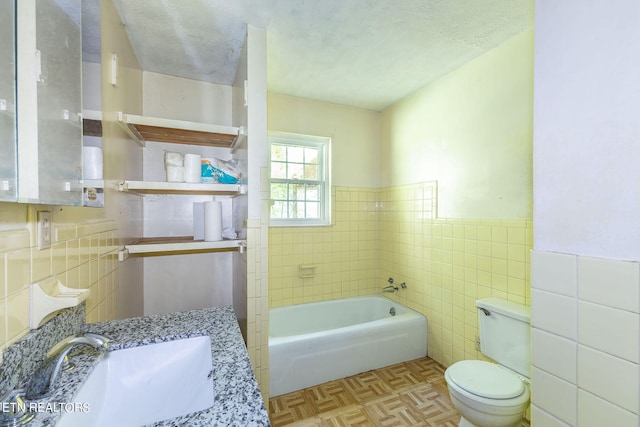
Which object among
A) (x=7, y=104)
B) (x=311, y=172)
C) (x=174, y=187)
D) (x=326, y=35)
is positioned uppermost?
(x=326, y=35)

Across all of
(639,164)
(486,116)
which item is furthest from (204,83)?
(639,164)

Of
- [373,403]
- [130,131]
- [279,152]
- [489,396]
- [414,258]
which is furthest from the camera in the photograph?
[279,152]

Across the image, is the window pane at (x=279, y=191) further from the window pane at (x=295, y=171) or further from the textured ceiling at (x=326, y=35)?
the textured ceiling at (x=326, y=35)

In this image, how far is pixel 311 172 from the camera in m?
2.99

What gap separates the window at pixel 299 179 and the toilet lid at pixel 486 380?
1.74m

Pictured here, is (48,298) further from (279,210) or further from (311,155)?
(311,155)

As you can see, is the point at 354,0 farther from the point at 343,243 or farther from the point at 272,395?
the point at 272,395

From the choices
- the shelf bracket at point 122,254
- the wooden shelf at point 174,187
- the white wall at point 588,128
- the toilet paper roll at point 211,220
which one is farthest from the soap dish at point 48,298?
the white wall at point 588,128

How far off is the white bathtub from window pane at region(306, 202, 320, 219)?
0.92m

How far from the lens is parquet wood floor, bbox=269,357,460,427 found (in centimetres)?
175

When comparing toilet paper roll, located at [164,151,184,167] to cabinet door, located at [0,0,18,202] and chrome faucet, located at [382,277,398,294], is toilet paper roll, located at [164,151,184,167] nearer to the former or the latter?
cabinet door, located at [0,0,18,202]

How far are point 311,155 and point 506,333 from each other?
7.41 feet

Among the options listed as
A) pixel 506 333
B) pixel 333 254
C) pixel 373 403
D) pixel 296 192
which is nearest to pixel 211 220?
pixel 296 192

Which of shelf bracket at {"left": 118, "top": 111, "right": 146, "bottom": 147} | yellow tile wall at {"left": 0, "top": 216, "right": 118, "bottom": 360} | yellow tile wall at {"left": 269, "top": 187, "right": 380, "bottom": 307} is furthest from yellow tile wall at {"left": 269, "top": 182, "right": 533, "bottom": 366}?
yellow tile wall at {"left": 0, "top": 216, "right": 118, "bottom": 360}
